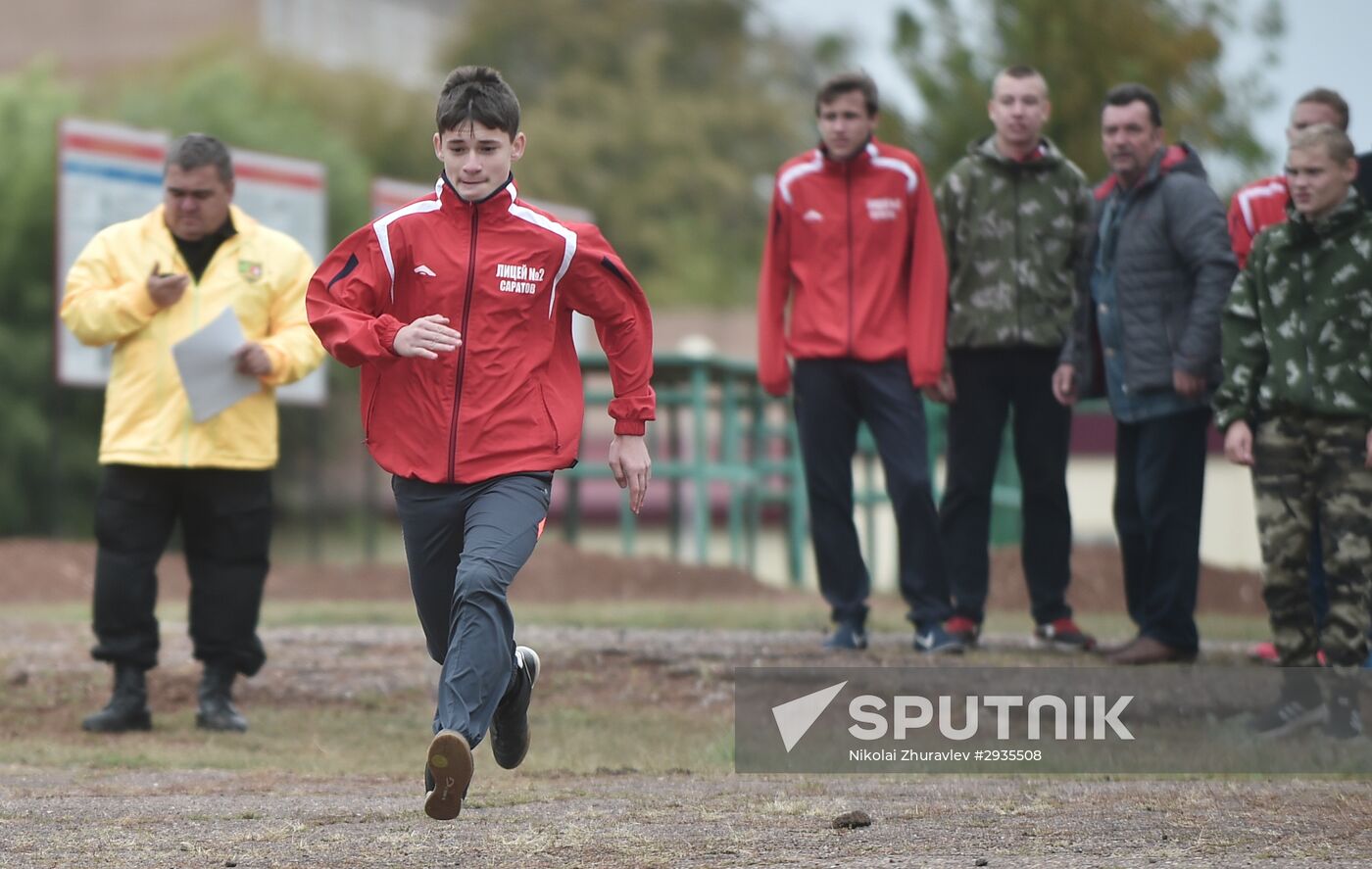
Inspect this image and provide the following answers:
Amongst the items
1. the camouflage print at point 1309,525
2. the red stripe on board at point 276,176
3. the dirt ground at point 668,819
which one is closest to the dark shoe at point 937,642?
the dirt ground at point 668,819

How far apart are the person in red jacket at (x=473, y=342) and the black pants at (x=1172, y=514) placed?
3.13 meters

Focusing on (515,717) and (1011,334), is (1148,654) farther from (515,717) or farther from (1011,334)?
(515,717)

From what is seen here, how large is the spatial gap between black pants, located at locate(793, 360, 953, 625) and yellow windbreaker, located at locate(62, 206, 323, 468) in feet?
7.01

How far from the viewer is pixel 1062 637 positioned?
889 cm

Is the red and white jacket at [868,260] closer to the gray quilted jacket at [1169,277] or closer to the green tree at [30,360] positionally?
the gray quilted jacket at [1169,277]

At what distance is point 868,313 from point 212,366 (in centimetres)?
266

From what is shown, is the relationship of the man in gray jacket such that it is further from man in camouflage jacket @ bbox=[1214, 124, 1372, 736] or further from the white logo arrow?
the white logo arrow

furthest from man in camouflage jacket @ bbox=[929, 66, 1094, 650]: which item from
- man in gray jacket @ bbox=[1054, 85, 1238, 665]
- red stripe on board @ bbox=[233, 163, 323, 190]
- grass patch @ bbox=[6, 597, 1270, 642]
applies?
red stripe on board @ bbox=[233, 163, 323, 190]

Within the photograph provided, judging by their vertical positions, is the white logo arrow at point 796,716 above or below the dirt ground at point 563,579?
above

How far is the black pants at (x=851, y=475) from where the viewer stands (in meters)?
8.50

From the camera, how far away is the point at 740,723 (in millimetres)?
7035

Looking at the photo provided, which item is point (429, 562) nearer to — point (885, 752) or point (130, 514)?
point (885, 752)

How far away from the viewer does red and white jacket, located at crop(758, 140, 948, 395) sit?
8430 mm

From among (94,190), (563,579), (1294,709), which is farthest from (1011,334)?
(94,190)
